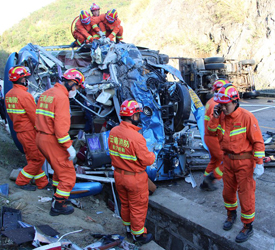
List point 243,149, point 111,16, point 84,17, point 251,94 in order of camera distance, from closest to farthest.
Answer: point 243,149
point 84,17
point 111,16
point 251,94

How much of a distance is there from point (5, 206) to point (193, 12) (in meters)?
21.0

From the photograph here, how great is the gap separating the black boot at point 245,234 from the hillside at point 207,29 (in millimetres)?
14558

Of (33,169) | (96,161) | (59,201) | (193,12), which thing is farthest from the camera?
(193,12)

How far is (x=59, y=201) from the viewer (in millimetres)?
3936

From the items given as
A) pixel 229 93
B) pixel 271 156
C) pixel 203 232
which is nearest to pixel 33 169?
pixel 203 232

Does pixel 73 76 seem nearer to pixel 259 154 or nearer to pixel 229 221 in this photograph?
pixel 259 154

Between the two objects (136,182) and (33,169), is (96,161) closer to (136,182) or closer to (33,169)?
(33,169)

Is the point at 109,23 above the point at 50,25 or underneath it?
underneath

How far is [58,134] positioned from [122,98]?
207 centimetres

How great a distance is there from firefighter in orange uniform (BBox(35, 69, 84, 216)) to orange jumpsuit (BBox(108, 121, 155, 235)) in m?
0.67

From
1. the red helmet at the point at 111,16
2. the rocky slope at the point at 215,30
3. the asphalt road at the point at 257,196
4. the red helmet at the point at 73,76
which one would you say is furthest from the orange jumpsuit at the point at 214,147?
the rocky slope at the point at 215,30

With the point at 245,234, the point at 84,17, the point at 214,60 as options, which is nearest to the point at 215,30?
the point at 214,60

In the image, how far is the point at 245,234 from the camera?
3367 millimetres

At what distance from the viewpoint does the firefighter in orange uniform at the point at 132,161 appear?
343 cm
